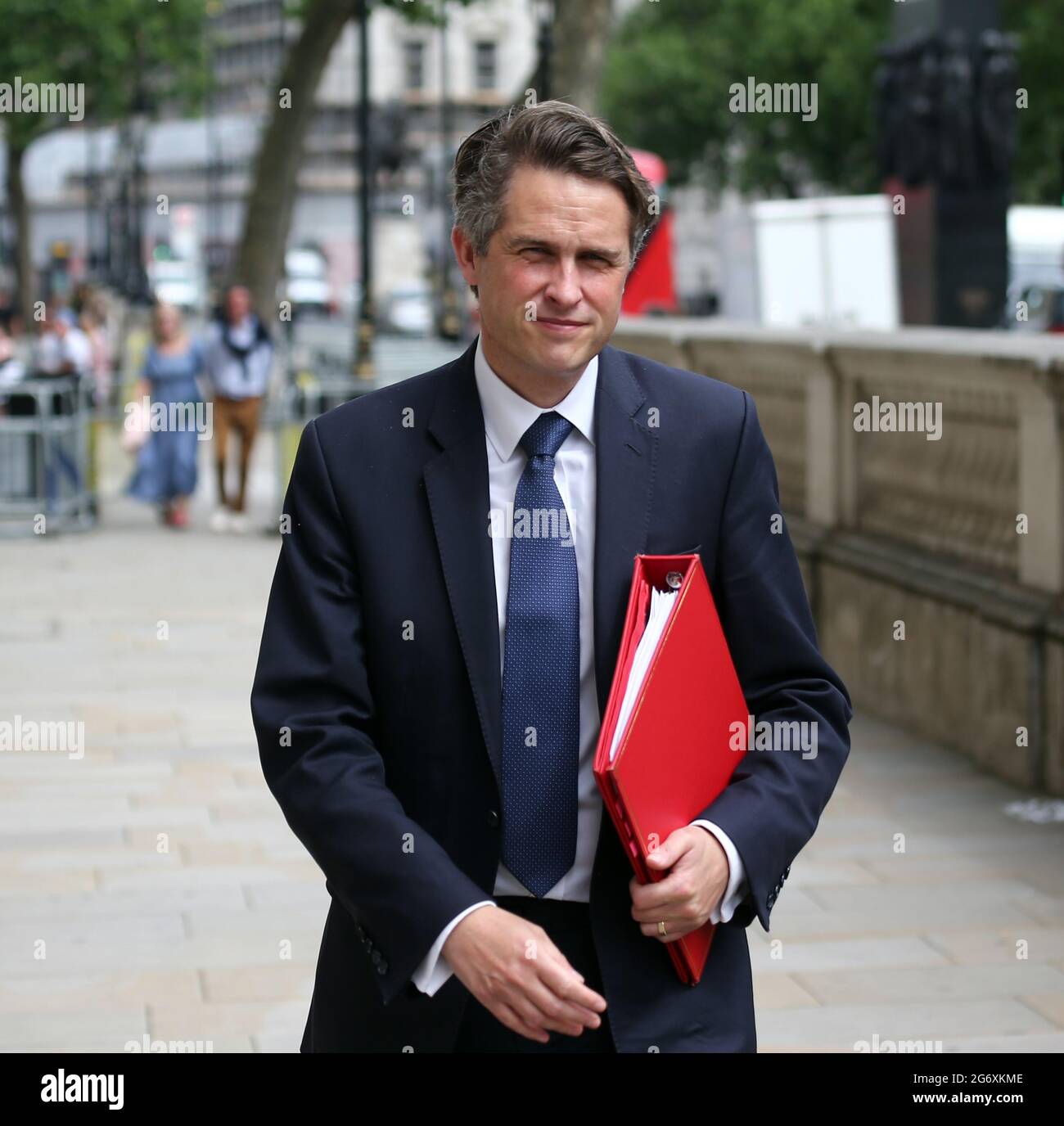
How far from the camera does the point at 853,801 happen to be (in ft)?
24.8

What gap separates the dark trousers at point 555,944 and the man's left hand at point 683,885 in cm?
12

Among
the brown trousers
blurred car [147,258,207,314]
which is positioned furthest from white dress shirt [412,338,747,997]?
blurred car [147,258,207,314]

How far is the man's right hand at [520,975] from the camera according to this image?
2.12m

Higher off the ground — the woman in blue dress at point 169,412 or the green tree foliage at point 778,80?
the green tree foliage at point 778,80

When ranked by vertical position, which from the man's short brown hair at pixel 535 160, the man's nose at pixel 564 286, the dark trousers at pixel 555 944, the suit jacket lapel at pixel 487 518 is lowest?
the dark trousers at pixel 555 944

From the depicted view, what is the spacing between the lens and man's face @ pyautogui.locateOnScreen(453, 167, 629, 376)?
7.49 feet

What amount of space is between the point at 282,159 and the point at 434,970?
24.7 meters

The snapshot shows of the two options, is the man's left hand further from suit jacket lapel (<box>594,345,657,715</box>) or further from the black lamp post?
the black lamp post

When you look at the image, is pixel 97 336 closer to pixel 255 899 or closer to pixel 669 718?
pixel 255 899

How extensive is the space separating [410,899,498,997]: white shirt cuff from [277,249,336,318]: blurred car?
235 ft

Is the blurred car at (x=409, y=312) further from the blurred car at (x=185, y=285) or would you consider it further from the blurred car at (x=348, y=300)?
the blurred car at (x=185, y=285)

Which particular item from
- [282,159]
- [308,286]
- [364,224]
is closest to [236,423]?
[364,224]

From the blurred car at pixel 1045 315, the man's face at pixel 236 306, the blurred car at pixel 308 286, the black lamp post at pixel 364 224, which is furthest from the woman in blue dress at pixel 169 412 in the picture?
the blurred car at pixel 308 286
